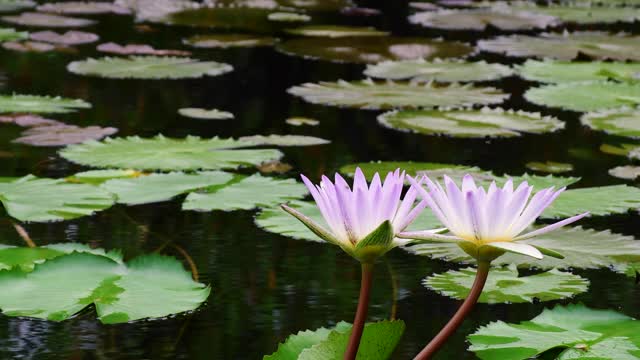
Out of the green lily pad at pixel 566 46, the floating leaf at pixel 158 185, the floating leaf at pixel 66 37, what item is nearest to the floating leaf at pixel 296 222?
the floating leaf at pixel 158 185

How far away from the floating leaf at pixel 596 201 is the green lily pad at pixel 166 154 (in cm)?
54

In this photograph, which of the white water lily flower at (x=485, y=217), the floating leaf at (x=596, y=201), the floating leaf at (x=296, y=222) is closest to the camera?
the white water lily flower at (x=485, y=217)

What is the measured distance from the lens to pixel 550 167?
2033 millimetres

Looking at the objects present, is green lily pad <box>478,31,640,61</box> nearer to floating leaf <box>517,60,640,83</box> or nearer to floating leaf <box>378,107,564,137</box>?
floating leaf <box>517,60,640,83</box>

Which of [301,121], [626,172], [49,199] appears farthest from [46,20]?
[626,172]

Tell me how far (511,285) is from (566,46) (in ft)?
7.49

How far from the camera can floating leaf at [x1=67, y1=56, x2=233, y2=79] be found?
287cm

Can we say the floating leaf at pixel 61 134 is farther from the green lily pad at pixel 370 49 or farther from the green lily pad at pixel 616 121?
the green lily pad at pixel 370 49

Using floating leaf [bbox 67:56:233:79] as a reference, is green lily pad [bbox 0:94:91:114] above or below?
below

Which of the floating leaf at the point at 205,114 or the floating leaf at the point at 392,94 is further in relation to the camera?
the floating leaf at the point at 392,94

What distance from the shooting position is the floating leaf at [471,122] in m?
2.29

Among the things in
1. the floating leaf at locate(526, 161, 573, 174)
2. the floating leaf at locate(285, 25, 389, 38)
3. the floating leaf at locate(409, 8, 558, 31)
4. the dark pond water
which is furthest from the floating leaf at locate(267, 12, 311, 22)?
the floating leaf at locate(526, 161, 573, 174)

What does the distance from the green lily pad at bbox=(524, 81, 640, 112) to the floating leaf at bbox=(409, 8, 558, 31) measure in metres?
1.28

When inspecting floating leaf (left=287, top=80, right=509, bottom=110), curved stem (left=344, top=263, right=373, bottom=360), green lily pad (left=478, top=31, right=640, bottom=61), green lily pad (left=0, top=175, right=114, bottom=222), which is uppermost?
curved stem (left=344, top=263, right=373, bottom=360)
